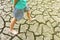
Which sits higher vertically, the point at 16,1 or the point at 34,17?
the point at 16,1

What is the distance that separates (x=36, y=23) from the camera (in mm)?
2807

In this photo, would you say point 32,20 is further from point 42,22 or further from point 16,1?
point 16,1

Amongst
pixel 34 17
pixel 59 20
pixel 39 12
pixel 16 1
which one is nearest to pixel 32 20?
pixel 34 17

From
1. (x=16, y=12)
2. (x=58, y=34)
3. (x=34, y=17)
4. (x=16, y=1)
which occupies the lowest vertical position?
(x=58, y=34)

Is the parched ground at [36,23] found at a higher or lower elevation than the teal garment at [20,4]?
lower

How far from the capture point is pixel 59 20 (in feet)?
9.59

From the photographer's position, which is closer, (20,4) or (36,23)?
(20,4)

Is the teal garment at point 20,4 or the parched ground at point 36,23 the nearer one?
the teal garment at point 20,4

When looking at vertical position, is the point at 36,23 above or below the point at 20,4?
below

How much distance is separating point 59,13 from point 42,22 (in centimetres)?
58

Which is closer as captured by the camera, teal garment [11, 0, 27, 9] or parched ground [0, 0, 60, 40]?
teal garment [11, 0, 27, 9]

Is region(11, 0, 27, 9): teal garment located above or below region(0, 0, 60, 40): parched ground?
above

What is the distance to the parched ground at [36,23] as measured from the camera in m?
2.51

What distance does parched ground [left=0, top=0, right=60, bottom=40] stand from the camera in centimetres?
251
